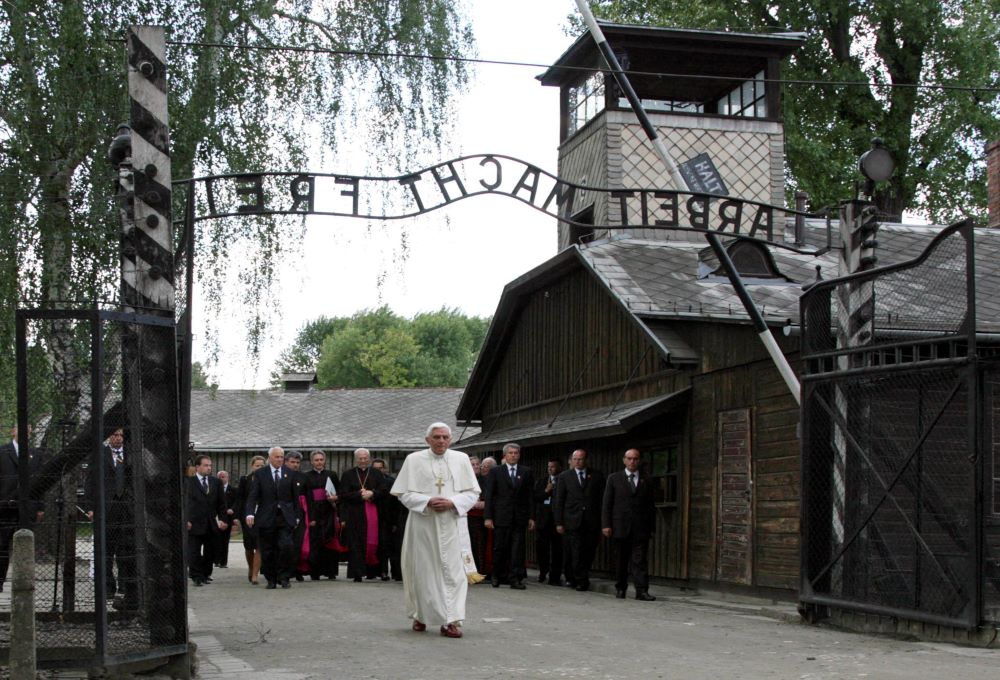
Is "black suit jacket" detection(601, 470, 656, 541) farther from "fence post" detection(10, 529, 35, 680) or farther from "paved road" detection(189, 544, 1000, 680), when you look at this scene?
"fence post" detection(10, 529, 35, 680)

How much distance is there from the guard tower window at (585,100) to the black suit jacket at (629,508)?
963cm

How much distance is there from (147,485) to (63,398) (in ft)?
4.37

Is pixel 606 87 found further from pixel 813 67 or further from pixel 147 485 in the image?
pixel 147 485

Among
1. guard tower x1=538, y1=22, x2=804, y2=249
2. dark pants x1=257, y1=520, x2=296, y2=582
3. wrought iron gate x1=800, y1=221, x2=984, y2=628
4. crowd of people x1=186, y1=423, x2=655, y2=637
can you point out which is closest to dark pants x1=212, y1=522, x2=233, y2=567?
crowd of people x1=186, y1=423, x2=655, y2=637

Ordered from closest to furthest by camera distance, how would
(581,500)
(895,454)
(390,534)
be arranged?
(895,454), (581,500), (390,534)

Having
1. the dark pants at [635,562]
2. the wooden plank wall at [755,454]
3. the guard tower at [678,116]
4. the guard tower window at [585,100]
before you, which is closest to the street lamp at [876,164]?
the wooden plank wall at [755,454]

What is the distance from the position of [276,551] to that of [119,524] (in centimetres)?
1122

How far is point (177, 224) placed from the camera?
1712cm

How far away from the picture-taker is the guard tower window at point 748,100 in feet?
91.7

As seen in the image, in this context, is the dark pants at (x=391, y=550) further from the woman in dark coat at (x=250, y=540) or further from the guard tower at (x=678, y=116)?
the guard tower at (x=678, y=116)

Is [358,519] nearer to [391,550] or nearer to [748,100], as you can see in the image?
[391,550]

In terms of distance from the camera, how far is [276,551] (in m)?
20.5

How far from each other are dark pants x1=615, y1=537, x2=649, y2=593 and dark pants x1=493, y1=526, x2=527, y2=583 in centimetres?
241

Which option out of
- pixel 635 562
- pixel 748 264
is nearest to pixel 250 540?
pixel 635 562
